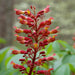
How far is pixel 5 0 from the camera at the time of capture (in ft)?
16.0

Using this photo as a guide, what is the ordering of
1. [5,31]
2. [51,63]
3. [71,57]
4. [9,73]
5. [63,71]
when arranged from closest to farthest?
[63,71]
[9,73]
[71,57]
[51,63]
[5,31]

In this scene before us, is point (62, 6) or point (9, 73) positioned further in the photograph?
point (62, 6)

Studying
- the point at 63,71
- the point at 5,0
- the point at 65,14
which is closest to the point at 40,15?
the point at 63,71

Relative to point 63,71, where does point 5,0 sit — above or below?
above

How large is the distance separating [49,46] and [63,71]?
12.6 inches

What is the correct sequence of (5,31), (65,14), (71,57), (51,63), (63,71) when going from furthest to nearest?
(65,14), (5,31), (51,63), (71,57), (63,71)

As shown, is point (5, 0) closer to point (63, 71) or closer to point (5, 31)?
point (5, 31)

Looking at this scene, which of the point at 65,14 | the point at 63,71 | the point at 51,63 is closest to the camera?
the point at 63,71

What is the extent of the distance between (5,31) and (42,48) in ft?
10.1

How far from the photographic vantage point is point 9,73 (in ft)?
5.99

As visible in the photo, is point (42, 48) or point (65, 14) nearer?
point (42, 48)

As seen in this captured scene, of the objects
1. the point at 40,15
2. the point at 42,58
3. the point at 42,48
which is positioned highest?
the point at 40,15

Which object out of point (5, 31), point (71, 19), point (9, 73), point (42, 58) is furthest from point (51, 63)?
point (71, 19)

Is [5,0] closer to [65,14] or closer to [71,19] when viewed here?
[71,19]
